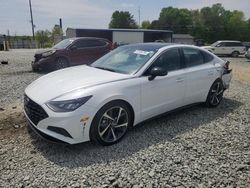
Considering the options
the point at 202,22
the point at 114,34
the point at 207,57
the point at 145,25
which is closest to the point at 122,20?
the point at 145,25

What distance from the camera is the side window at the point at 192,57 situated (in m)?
5.11

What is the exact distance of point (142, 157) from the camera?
141 inches

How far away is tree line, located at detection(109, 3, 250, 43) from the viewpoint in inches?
2699

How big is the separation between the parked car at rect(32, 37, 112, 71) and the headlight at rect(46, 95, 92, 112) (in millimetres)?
7719

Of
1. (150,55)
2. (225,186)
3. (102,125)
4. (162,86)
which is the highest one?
(150,55)

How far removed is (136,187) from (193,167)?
0.87 metres

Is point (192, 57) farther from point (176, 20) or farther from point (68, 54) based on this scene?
point (176, 20)

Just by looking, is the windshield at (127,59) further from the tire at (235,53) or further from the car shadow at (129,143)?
the tire at (235,53)

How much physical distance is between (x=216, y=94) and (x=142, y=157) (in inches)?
119

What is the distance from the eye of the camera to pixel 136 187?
116 inches

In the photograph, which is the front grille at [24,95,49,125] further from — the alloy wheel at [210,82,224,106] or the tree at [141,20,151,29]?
the tree at [141,20,151,29]

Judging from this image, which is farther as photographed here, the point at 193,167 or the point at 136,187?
the point at 193,167

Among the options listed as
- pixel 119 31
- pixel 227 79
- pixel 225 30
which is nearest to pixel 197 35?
pixel 225 30

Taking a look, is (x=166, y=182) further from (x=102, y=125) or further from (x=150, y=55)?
(x=150, y=55)
